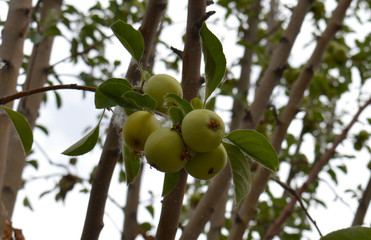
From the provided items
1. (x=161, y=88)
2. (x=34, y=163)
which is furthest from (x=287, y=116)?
(x=34, y=163)

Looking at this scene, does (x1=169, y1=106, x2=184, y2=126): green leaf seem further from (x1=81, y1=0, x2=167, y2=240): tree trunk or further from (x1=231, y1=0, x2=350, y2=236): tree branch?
(x1=231, y1=0, x2=350, y2=236): tree branch

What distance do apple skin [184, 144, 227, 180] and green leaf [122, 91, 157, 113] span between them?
0.10m

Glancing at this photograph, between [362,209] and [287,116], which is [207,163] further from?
[362,209]

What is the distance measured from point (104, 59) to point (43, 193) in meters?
0.88

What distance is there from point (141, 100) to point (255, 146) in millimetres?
190

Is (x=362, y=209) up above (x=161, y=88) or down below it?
above

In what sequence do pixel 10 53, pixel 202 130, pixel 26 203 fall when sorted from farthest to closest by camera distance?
pixel 26 203 → pixel 10 53 → pixel 202 130

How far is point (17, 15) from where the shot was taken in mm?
1359

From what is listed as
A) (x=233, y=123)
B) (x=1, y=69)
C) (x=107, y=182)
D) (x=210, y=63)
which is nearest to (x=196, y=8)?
(x=210, y=63)

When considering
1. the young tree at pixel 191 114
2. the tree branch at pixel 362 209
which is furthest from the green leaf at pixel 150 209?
the tree branch at pixel 362 209

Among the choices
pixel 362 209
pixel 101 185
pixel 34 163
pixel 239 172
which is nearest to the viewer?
pixel 239 172

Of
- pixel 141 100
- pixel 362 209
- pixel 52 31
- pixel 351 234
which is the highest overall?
pixel 52 31

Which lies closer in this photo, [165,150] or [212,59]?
[165,150]

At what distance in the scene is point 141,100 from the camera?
63cm
